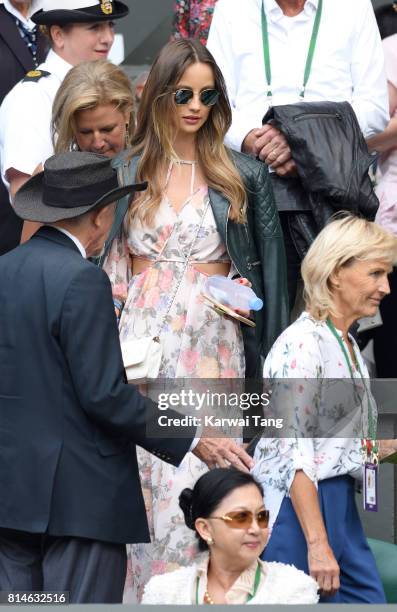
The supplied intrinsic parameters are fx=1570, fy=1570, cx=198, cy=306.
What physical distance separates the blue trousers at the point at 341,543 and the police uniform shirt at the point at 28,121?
1.93 meters

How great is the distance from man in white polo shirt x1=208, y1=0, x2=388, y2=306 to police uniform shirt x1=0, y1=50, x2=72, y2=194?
2.35 ft

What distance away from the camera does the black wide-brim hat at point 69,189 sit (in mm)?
4840

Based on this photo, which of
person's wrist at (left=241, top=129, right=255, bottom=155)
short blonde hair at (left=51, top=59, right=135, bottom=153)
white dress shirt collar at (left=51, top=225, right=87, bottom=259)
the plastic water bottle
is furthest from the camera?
person's wrist at (left=241, top=129, right=255, bottom=155)

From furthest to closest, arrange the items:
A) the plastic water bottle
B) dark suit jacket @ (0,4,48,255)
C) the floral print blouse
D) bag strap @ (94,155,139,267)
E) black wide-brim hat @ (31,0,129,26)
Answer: dark suit jacket @ (0,4,48,255) < black wide-brim hat @ (31,0,129,26) < bag strap @ (94,155,139,267) < the plastic water bottle < the floral print blouse

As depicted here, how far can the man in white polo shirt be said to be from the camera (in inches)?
252

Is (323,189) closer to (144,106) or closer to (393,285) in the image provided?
(144,106)

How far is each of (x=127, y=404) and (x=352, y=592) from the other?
1072 millimetres

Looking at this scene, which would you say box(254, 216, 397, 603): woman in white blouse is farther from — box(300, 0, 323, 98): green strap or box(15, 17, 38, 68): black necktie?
box(15, 17, 38, 68): black necktie

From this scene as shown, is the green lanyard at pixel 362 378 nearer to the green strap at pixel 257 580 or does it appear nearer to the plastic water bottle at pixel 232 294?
the plastic water bottle at pixel 232 294

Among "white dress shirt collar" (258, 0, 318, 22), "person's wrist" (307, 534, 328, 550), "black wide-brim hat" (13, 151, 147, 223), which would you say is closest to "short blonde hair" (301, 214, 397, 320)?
"black wide-brim hat" (13, 151, 147, 223)

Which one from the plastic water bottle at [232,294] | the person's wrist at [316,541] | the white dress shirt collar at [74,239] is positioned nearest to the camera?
the white dress shirt collar at [74,239]

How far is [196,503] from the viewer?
15.5 feet

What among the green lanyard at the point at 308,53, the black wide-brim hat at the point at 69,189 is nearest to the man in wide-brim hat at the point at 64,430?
the black wide-brim hat at the point at 69,189

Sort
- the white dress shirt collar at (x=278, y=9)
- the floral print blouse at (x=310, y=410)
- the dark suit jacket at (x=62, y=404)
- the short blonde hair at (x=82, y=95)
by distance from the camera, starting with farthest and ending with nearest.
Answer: the white dress shirt collar at (x=278, y=9), the short blonde hair at (x=82, y=95), the floral print blouse at (x=310, y=410), the dark suit jacket at (x=62, y=404)
